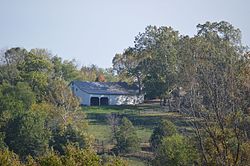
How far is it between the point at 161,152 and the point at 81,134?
29.6 ft

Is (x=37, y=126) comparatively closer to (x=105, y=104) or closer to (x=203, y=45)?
(x=203, y=45)


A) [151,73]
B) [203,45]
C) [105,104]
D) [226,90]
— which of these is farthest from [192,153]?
[105,104]

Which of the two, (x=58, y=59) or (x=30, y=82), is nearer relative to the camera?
(x=30, y=82)

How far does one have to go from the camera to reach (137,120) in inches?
1699

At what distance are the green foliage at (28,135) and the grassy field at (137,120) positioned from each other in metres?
4.82

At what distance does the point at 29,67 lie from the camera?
50.8 meters

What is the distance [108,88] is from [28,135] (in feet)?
98.8

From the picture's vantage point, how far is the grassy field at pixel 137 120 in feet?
114

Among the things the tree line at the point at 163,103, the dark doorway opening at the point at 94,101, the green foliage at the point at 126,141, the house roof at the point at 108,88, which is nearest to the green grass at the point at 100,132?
the tree line at the point at 163,103

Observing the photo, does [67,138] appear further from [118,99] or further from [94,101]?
[118,99]

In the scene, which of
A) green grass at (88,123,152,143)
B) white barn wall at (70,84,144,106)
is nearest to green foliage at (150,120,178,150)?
green grass at (88,123,152,143)

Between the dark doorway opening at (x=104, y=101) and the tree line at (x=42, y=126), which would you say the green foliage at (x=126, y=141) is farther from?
the dark doorway opening at (x=104, y=101)

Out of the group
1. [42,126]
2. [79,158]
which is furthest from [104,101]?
[79,158]

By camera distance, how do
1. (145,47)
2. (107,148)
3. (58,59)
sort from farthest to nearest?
(58,59) → (145,47) → (107,148)
